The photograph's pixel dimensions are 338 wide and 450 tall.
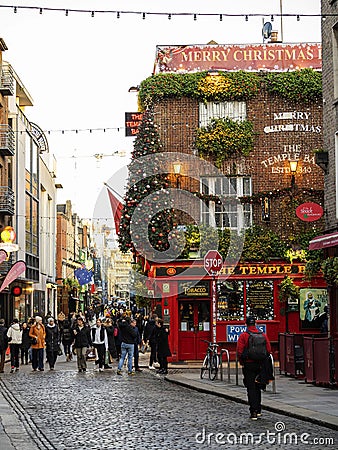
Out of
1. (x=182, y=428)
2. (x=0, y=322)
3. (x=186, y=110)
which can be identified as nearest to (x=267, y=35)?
(x=186, y=110)

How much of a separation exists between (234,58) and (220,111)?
2.23 m

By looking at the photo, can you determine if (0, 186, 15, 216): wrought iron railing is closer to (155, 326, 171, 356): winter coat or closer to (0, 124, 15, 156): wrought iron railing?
(0, 124, 15, 156): wrought iron railing

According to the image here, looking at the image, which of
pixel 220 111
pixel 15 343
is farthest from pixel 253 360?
pixel 220 111

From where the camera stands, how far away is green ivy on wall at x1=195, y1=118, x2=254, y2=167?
33250 millimetres

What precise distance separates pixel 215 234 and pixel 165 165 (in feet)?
10.9

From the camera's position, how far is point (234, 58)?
112 feet

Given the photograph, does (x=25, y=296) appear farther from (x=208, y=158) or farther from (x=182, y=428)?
(x=182, y=428)

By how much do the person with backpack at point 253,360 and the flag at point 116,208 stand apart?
18.2 metres

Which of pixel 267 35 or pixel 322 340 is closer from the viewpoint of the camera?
pixel 322 340

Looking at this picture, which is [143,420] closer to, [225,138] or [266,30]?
[225,138]

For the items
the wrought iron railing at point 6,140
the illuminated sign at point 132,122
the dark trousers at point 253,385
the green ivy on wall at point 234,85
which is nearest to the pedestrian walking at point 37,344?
the illuminated sign at point 132,122

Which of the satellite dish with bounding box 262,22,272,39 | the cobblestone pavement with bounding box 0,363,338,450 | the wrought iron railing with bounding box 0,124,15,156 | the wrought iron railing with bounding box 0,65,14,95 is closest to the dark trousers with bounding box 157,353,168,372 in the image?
the cobblestone pavement with bounding box 0,363,338,450

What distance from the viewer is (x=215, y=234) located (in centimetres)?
3238

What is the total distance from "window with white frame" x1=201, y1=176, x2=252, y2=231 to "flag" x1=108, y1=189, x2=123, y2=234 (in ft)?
10.3
